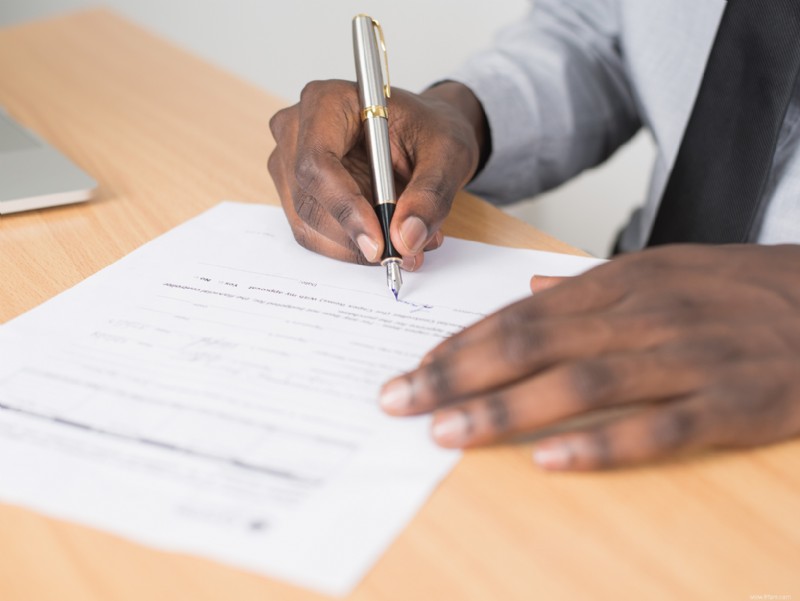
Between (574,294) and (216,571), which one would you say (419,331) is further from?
(216,571)

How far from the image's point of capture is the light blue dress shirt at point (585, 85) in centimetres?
84

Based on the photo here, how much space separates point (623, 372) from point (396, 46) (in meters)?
1.82

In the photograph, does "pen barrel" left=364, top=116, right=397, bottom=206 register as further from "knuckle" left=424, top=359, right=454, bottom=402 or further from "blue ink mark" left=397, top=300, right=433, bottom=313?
"knuckle" left=424, top=359, right=454, bottom=402

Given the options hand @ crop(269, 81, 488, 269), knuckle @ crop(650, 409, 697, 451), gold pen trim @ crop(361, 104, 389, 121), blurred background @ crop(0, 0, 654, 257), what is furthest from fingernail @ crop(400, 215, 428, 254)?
blurred background @ crop(0, 0, 654, 257)

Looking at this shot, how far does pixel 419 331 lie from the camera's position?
1.65ft

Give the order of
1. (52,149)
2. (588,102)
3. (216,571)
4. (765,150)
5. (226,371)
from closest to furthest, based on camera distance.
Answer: (216,571) → (226,371) → (765,150) → (52,149) → (588,102)

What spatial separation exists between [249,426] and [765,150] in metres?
0.49

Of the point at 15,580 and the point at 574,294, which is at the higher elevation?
the point at 574,294

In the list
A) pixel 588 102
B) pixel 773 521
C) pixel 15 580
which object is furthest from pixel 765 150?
pixel 15 580

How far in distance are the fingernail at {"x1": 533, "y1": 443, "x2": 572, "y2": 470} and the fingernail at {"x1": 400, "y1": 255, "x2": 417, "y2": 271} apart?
22 centimetres

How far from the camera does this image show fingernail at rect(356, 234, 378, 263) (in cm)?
55

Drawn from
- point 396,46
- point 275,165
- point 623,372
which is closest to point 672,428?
point 623,372

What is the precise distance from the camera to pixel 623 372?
0.39 meters

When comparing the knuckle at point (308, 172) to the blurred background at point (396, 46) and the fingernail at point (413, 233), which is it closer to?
the fingernail at point (413, 233)
